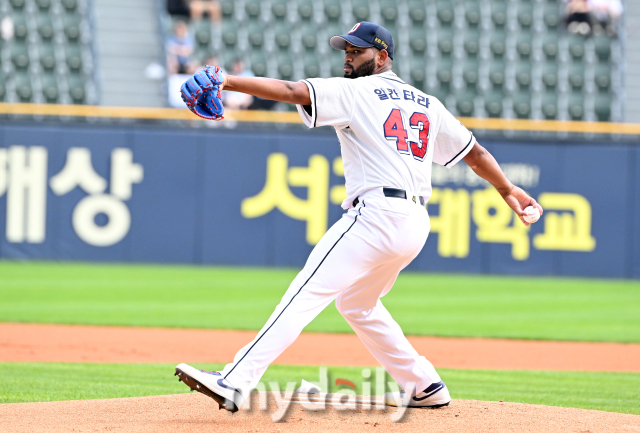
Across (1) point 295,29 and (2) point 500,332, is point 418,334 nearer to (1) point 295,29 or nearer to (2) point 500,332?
(2) point 500,332

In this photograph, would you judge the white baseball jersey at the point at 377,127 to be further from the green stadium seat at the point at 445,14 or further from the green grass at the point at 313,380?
the green stadium seat at the point at 445,14

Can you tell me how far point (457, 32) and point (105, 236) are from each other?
723 cm

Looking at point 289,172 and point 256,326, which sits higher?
point 289,172

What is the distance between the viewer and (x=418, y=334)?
7617mm

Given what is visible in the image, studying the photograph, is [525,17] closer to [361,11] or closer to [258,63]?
[361,11]

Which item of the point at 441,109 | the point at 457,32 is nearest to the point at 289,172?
the point at 457,32

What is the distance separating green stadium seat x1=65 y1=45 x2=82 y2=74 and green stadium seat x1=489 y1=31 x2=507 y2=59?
275 inches

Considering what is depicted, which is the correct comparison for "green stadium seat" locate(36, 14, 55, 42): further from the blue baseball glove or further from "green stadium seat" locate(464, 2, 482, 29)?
the blue baseball glove

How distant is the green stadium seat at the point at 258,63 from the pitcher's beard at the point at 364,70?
10.8 metres

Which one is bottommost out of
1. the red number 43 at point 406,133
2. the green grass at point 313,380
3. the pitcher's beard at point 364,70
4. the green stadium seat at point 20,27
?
the green grass at point 313,380

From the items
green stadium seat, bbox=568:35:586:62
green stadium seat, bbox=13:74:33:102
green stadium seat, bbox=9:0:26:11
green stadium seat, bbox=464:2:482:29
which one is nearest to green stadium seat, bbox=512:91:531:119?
green stadium seat, bbox=568:35:586:62

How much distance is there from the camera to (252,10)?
15.3 meters

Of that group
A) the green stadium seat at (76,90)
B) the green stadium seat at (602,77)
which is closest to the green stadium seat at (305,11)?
the green stadium seat at (76,90)

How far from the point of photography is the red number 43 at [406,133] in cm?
364
